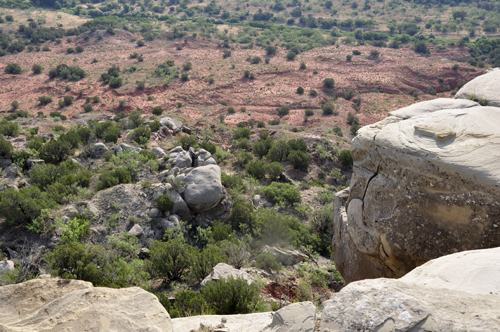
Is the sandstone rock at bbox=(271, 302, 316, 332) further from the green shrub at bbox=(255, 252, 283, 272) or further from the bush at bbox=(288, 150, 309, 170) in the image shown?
the bush at bbox=(288, 150, 309, 170)

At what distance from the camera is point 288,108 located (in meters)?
36.4

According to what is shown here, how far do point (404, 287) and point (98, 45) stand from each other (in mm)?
56741

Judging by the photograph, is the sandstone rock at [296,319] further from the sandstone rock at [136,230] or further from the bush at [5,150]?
Result: the bush at [5,150]

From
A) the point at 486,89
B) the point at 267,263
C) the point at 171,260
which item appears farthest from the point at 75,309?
the point at 486,89

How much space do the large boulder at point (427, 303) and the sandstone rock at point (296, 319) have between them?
1.24 feet

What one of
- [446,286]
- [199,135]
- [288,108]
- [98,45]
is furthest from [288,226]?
[98,45]

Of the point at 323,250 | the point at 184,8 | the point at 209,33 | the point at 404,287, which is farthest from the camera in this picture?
the point at 184,8

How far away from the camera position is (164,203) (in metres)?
13.0

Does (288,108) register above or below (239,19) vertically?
A: below

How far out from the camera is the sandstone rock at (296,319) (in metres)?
4.91

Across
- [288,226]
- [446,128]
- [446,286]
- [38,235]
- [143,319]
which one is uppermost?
[446,128]

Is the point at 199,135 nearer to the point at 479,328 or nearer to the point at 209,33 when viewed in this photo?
the point at 479,328

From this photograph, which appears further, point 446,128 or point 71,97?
point 71,97

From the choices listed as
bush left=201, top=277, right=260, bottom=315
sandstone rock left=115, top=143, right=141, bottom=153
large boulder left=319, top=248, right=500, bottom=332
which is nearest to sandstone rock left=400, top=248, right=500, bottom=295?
large boulder left=319, top=248, right=500, bottom=332
